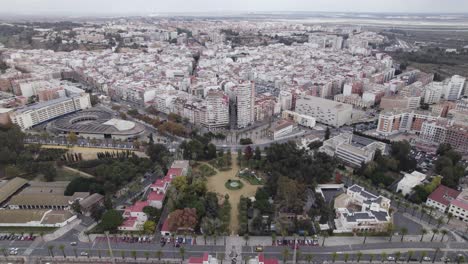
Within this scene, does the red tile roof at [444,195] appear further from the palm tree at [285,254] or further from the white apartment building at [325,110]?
the white apartment building at [325,110]

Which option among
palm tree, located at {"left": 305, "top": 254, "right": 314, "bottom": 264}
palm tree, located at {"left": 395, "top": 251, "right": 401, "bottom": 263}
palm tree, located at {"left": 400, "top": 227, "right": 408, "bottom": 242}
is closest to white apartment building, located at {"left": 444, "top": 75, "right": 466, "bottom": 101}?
palm tree, located at {"left": 400, "top": 227, "right": 408, "bottom": 242}

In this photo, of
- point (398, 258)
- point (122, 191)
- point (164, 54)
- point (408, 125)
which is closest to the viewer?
point (398, 258)

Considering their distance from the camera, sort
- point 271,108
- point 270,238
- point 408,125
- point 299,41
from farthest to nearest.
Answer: point 299,41, point 271,108, point 408,125, point 270,238

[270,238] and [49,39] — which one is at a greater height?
[49,39]

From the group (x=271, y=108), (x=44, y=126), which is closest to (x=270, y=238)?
(x=271, y=108)

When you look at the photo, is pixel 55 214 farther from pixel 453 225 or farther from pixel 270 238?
pixel 453 225

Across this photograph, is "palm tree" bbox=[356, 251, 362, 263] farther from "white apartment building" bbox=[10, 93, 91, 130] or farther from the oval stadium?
"white apartment building" bbox=[10, 93, 91, 130]

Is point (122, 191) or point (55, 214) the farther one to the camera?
point (122, 191)
